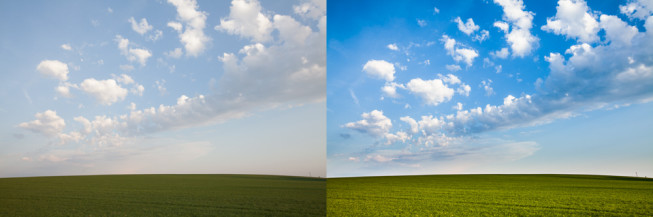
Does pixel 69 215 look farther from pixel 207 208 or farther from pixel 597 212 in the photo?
pixel 597 212

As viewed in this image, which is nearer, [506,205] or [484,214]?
[484,214]

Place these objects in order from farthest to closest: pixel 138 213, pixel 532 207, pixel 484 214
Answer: pixel 138 213 → pixel 532 207 → pixel 484 214

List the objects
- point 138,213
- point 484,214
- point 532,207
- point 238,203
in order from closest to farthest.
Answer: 1. point 484,214
2. point 532,207
3. point 138,213
4. point 238,203

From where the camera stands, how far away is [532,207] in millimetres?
19922

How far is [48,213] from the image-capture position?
21.0m

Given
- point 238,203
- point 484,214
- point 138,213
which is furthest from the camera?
point 238,203

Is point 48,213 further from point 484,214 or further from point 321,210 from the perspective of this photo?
point 484,214

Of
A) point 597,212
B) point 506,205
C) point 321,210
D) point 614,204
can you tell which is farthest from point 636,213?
point 321,210

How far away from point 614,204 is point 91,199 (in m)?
37.5

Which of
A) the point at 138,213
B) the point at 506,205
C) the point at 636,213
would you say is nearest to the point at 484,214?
the point at 506,205

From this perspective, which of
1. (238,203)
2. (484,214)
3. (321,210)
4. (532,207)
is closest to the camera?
(484,214)

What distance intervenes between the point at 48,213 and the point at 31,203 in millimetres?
6234

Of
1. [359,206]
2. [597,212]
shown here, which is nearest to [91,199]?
[359,206]

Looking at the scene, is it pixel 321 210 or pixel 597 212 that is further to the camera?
pixel 321 210
